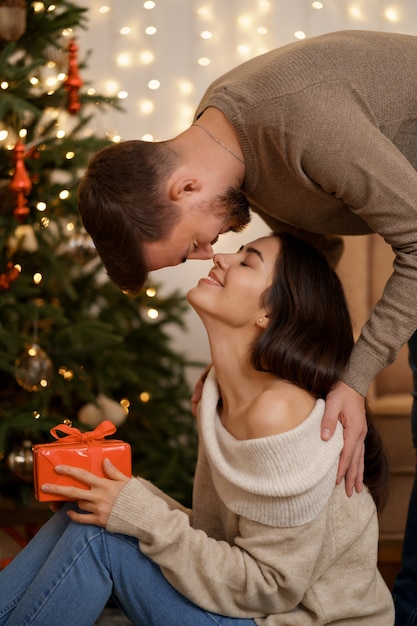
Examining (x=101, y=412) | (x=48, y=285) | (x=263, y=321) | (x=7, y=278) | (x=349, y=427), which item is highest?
(x=263, y=321)

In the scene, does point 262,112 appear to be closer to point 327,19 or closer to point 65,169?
point 65,169

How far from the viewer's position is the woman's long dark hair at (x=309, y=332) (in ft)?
4.71

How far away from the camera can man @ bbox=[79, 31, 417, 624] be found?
1.37 metres

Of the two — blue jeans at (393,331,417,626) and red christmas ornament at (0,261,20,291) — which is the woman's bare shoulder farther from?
red christmas ornament at (0,261,20,291)

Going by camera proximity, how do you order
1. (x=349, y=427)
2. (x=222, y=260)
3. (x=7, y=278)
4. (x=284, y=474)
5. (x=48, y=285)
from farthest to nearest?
(x=48, y=285) < (x=7, y=278) < (x=222, y=260) < (x=349, y=427) < (x=284, y=474)

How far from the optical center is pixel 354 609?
1.36m

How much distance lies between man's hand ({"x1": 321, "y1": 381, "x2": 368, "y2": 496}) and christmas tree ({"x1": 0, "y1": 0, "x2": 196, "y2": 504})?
0.99 meters

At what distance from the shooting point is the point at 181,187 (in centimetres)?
142

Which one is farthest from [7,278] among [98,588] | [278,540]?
[278,540]

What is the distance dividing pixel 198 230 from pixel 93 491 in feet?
1.60

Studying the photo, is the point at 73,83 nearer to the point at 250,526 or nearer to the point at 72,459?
the point at 72,459

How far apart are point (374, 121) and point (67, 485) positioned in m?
0.82

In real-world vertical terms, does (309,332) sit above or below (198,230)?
below

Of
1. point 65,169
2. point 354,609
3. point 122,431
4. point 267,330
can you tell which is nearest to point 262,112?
point 267,330
